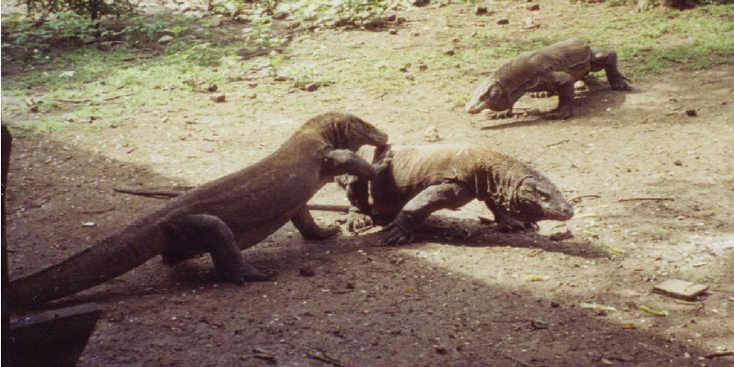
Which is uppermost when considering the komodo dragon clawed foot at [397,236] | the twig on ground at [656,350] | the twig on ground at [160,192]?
the twig on ground at [656,350]

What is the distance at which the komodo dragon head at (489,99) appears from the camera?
7.47 metres

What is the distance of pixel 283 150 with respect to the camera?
476cm

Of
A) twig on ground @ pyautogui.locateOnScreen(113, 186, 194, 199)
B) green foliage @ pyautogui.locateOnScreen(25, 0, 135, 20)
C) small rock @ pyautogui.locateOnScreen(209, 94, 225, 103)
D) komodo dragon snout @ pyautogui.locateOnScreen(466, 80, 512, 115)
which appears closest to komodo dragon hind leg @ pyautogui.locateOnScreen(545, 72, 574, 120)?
komodo dragon snout @ pyautogui.locateOnScreen(466, 80, 512, 115)

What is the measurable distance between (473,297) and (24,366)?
2325 millimetres

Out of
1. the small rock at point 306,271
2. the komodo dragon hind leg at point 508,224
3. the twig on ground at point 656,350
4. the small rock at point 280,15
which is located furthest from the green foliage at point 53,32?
the twig on ground at point 656,350

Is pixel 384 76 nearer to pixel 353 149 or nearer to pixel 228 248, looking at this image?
pixel 353 149

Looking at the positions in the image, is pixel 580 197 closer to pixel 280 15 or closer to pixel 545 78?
pixel 545 78

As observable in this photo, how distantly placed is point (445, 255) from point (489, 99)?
3.51m

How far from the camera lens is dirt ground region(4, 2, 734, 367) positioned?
3117mm

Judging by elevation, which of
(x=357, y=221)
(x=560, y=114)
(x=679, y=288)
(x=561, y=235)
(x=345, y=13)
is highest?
(x=345, y=13)

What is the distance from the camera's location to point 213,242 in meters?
3.97

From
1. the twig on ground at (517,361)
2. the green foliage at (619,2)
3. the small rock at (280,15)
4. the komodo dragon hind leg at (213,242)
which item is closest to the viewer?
the twig on ground at (517,361)

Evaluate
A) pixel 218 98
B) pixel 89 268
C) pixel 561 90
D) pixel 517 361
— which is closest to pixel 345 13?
pixel 218 98

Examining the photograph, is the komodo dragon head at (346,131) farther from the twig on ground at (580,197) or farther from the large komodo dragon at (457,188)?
the twig on ground at (580,197)
